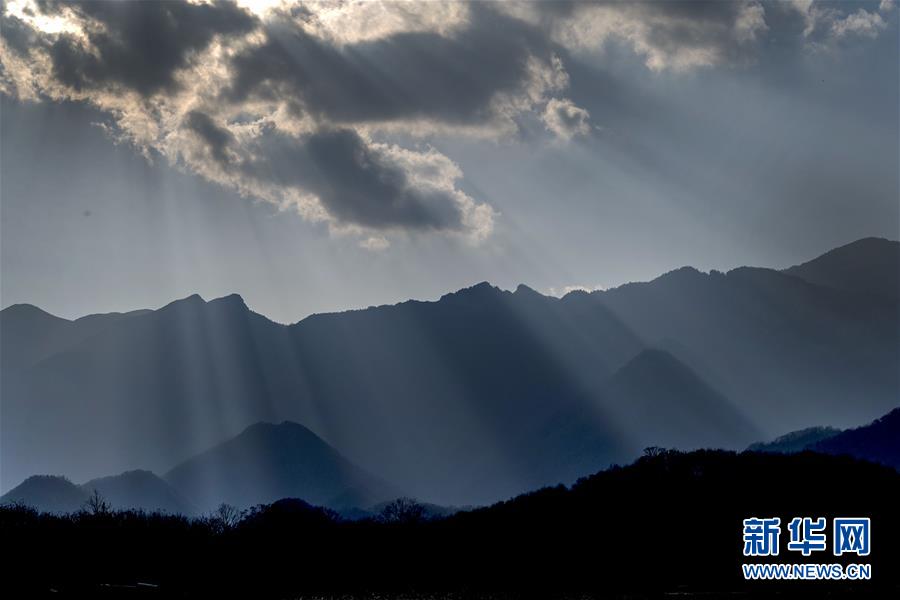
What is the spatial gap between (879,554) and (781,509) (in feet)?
131

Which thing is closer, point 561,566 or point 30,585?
point 30,585

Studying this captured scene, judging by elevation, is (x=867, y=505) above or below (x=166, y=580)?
above

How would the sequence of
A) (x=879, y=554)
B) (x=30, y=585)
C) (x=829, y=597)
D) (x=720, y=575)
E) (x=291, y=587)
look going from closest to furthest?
(x=829, y=597) < (x=30, y=585) < (x=879, y=554) < (x=720, y=575) < (x=291, y=587)

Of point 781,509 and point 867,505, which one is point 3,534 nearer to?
point 781,509

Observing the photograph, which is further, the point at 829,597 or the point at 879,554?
the point at 879,554

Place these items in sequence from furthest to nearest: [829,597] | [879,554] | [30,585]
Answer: [879,554]
[30,585]
[829,597]

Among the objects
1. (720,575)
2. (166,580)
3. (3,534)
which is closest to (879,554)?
(720,575)

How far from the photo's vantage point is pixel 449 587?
17750cm

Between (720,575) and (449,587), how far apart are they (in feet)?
156

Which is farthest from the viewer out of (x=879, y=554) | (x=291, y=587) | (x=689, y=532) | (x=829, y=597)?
(x=689, y=532)

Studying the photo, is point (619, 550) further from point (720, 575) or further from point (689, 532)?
point (720, 575)

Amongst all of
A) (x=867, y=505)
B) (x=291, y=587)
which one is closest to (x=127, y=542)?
(x=291, y=587)

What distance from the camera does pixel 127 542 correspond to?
192 metres

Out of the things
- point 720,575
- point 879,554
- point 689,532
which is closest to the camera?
point 879,554
